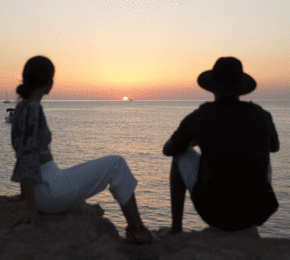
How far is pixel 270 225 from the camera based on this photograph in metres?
11.3

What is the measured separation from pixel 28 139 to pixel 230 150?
1.68 metres

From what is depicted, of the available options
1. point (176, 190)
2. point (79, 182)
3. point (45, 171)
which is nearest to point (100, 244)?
point (79, 182)

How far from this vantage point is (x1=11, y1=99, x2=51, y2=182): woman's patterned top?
2.76m

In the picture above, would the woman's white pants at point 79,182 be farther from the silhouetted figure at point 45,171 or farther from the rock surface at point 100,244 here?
the rock surface at point 100,244

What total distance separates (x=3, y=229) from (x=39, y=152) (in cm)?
97

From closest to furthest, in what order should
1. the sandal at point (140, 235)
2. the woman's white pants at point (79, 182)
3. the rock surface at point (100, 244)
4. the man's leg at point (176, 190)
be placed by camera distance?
the rock surface at point (100, 244)
the woman's white pants at point (79, 182)
the sandal at point (140, 235)
the man's leg at point (176, 190)

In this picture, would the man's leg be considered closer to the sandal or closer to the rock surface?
the rock surface

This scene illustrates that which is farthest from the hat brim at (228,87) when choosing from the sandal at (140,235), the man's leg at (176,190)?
the sandal at (140,235)

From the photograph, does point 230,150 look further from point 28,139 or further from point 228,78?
point 28,139

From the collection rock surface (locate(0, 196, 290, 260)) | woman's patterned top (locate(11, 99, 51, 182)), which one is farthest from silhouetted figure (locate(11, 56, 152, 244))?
rock surface (locate(0, 196, 290, 260))

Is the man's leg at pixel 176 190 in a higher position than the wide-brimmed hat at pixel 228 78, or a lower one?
lower

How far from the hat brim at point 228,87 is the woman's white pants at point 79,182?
1.08 m

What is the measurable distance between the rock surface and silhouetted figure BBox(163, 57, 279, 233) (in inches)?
8.5

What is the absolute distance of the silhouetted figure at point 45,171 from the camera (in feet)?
9.12
